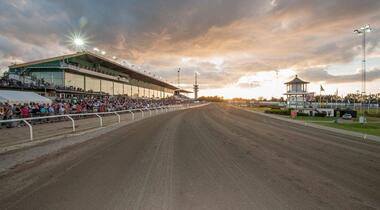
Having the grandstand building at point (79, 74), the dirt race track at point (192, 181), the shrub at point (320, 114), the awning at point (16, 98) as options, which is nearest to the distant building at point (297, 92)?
the shrub at point (320, 114)

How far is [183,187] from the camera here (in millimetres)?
5457

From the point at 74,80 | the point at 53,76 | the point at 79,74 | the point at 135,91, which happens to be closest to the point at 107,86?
the point at 79,74

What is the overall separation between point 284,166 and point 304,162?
1001mm

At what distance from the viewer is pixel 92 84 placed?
170ft

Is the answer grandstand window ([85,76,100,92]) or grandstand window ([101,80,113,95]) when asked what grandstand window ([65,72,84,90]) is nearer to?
grandstand window ([85,76,100,92])

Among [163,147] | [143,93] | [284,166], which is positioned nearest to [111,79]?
[143,93]

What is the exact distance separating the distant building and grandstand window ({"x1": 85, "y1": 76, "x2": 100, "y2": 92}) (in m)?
38.5

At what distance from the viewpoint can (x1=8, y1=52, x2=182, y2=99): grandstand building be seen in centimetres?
4176

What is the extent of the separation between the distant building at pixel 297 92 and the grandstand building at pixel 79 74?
36254 mm

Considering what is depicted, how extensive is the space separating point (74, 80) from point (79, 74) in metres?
2.02

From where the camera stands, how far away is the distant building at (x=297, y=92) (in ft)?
194

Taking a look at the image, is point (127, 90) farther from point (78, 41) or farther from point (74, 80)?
point (78, 41)

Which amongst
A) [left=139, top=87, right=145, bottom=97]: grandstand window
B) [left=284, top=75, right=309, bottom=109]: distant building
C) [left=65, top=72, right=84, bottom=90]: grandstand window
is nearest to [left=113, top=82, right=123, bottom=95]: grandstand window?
[left=65, top=72, right=84, bottom=90]: grandstand window

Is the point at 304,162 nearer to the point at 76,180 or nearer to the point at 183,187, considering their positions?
the point at 183,187
